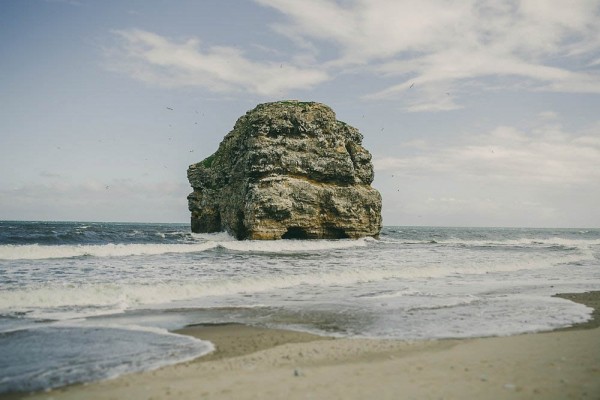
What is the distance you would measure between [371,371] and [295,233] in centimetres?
3936

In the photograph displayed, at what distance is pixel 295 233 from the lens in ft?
149

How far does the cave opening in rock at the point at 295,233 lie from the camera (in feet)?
144

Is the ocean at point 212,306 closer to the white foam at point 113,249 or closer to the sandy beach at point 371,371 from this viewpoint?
the sandy beach at point 371,371

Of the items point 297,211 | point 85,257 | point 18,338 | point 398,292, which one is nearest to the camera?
point 18,338

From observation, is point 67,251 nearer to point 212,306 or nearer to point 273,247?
point 273,247

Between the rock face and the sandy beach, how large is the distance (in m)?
33.2

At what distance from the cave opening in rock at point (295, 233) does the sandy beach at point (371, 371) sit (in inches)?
1382

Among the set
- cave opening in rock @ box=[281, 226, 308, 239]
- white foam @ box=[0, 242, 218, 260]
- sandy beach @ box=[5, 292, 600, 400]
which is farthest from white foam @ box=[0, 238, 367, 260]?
sandy beach @ box=[5, 292, 600, 400]

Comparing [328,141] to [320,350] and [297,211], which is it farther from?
[320,350]

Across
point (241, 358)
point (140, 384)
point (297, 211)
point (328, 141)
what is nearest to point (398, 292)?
point (241, 358)

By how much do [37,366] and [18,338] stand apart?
2080 mm

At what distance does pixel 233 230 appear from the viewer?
49.0m

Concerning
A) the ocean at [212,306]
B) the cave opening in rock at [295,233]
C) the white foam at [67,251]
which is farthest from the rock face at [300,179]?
the ocean at [212,306]

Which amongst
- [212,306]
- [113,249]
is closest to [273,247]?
[113,249]
